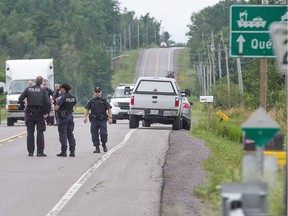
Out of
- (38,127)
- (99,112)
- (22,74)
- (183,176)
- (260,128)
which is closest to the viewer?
(260,128)

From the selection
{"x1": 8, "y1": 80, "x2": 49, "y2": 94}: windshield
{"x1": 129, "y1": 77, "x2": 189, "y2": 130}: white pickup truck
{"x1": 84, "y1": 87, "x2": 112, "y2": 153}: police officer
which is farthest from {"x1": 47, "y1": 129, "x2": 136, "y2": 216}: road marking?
{"x1": 8, "y1": 80, "x2": 49, "y2": 94}: windshield

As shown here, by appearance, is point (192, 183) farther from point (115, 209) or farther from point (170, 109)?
point (170, 109)

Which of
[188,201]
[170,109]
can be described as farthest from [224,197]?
[170,109]

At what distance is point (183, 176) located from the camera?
18500 mm

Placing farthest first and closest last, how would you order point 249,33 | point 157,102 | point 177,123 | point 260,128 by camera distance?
1. point 177,123
2. point 157,102
3. point 249,33
4. point 260,128

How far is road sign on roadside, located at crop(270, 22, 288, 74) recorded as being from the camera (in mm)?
8483

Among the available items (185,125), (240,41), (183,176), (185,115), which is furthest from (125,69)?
(240,41)

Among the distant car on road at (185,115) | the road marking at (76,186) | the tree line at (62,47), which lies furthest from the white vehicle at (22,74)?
the tree line at (62,47)

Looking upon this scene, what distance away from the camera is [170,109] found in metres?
35.8

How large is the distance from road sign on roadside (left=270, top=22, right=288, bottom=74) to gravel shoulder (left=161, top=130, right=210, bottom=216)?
15.7ft

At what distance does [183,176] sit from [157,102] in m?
17.5

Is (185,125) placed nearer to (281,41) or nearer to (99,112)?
(99,112)

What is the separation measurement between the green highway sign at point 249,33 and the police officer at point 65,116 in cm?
911

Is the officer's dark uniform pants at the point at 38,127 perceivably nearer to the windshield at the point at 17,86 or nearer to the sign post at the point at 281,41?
the sign post at the point at 281,41
